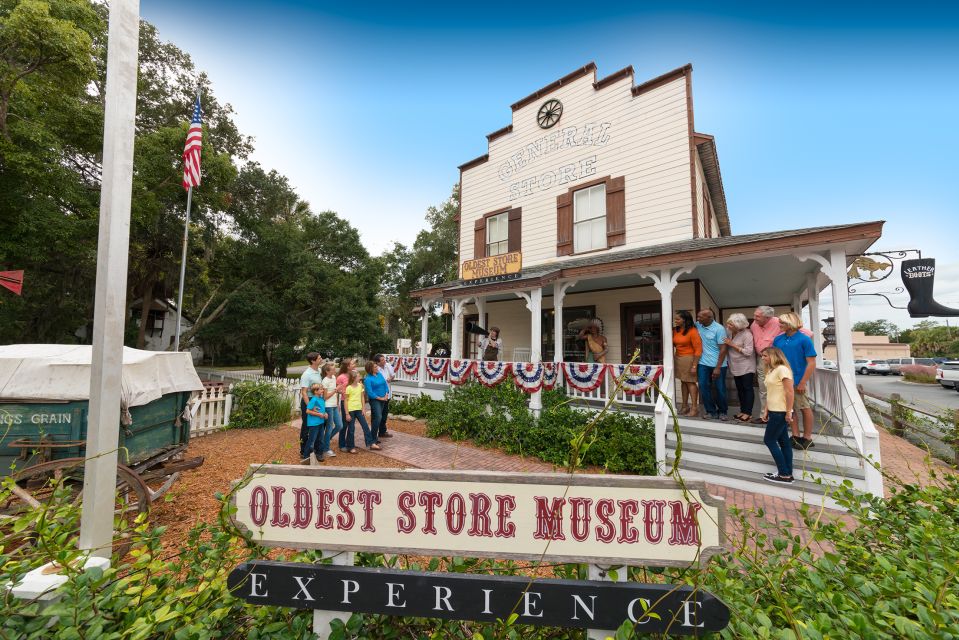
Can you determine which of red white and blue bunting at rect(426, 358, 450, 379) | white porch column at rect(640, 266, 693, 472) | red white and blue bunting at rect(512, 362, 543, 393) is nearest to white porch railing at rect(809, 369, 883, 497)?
white porch column at rect(640, 266, 693, 472)

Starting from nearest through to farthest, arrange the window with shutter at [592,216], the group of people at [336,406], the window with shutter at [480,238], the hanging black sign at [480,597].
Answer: the hanging black sign at [480,597], the group of people at [336,406], the window with shutter at [592,216], the window with shutter at [480,238]

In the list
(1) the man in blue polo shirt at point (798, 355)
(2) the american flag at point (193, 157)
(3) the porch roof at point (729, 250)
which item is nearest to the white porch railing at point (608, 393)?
(1) the man in blue polo shirt at point (798, 355)

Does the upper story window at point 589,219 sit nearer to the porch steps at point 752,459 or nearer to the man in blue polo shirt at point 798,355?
the man in blue polo shirt at point 798,355

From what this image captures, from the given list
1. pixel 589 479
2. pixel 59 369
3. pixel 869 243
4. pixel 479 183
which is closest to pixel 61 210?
pixel 59 369

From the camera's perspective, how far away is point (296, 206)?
91.2 feet

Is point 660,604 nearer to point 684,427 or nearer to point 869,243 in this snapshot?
point 684,427

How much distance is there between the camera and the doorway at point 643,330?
965 centimetres

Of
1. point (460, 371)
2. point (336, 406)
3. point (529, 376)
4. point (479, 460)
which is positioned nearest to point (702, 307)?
point (529, 376)

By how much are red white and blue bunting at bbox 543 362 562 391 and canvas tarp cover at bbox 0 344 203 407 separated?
6.95m

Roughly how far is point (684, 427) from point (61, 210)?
794 inches

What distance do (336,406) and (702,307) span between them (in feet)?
30.2

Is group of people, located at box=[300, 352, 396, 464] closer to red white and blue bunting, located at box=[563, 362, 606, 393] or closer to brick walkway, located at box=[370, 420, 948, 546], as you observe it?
brick walkway, located at box=[370, 420, 948, 546]

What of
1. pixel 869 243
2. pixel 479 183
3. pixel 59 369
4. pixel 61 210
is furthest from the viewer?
pixel 479 183

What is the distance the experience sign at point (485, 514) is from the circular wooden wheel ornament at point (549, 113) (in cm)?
1286
